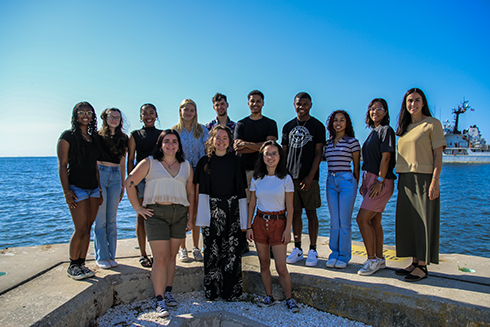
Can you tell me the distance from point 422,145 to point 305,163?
148 cm

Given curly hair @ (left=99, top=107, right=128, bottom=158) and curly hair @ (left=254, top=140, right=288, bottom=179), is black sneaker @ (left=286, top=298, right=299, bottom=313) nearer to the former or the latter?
curly hair @ (left=254, top=140, right=288, bottom=179)

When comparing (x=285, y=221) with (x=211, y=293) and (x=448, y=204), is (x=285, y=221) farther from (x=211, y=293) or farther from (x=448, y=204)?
(x=448, y=204)

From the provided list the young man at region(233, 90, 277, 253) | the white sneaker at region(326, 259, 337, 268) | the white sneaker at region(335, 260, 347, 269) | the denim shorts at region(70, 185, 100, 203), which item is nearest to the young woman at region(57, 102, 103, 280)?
the denim shorts at region(70, 185, 100, 203)

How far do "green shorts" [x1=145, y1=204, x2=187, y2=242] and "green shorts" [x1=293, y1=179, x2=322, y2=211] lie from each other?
1.67 meters

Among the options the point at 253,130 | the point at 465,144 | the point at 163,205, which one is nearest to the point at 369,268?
the point at 253,130

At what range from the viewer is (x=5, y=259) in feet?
13.7

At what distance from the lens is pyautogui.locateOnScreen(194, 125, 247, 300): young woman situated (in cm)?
366

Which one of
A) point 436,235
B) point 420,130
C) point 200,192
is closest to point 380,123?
point 420,130

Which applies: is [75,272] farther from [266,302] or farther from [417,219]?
[417,219]

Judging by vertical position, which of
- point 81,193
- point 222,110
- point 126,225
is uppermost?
point 222,110

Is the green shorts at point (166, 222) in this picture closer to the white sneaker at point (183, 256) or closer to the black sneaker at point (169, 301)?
→ the black sneaker at point (169, 301)

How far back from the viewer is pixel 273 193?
11.4ft

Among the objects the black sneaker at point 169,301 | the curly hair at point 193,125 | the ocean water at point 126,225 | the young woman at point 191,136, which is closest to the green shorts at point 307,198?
the young woman at point 191,136

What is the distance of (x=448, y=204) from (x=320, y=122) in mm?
18327
